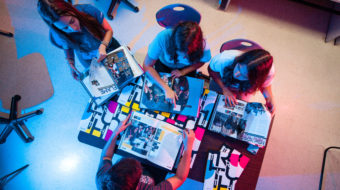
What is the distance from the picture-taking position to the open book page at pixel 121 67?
4.51ft

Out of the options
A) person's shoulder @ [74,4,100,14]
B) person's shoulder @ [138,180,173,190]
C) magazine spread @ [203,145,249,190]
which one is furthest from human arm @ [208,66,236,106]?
person's shoulder @ [74,4,100,14]

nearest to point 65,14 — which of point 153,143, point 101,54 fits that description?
point 101,54

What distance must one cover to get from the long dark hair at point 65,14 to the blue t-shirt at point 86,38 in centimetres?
3

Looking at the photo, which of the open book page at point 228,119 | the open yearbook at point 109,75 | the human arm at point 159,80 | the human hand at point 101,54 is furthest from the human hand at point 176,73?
the human hand at point 101,54

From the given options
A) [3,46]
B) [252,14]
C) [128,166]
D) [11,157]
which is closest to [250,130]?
[128,166]

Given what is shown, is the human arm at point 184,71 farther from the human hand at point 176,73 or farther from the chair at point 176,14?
the chair at point 176,14

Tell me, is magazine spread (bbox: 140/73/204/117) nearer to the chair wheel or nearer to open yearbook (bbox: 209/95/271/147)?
open yearbook (bbox: 209/95/271/147)

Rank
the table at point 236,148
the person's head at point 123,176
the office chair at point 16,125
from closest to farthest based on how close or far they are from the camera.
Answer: the person's head at point 123,176
the table at point 236,148
the office chair at point 16,125

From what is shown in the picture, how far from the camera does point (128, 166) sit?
1065mm

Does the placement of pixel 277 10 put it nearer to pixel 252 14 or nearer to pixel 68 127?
pixel 252 14

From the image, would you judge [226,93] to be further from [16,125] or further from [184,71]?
[16,125]

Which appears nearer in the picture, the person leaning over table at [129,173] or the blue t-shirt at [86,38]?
the person leaning over table at [129,173]

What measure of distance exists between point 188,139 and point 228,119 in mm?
370

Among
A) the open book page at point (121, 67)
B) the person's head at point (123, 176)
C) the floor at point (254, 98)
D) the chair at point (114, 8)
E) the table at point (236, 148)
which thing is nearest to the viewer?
the person's head at point (123, 176)
